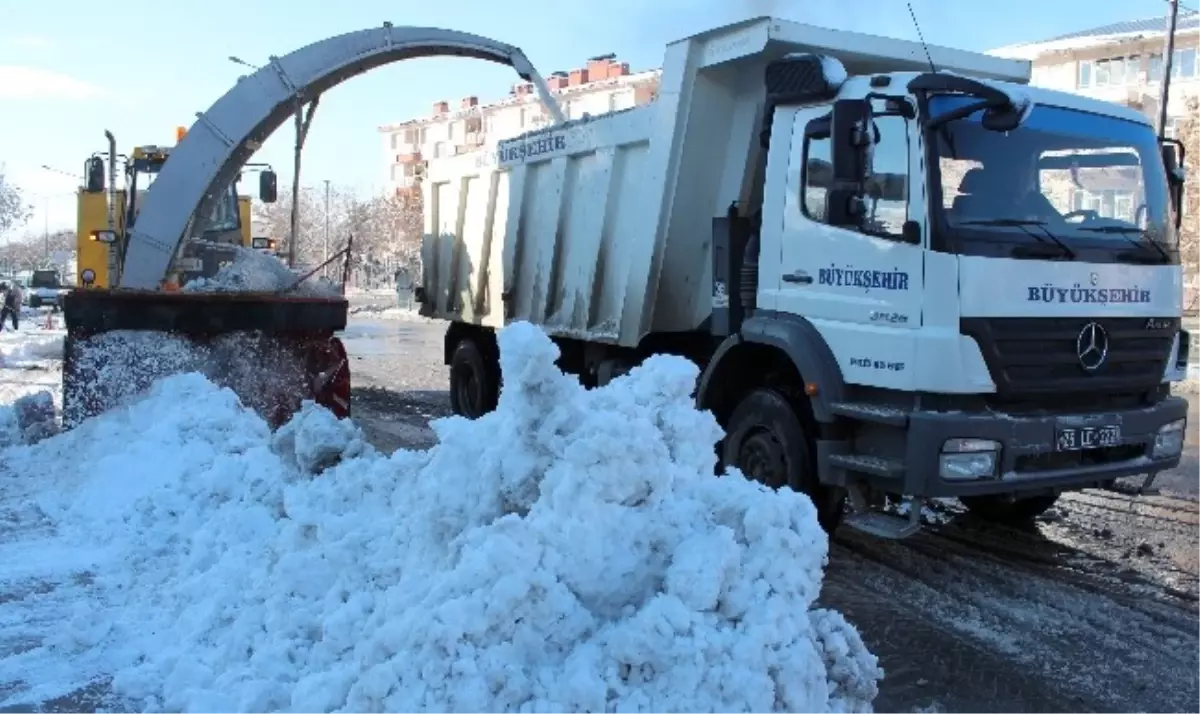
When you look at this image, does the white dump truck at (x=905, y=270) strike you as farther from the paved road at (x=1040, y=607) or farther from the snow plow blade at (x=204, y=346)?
the snow plow blade at (x=204, y=346)

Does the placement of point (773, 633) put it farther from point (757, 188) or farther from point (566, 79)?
point (566, 79)

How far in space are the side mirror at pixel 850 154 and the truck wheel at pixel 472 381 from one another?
5212 mm

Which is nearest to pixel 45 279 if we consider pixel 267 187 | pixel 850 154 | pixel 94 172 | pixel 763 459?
pixel 94 172

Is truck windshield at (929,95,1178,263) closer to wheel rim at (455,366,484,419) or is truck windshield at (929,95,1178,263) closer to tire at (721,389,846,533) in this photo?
tire at (721,389,846,533)

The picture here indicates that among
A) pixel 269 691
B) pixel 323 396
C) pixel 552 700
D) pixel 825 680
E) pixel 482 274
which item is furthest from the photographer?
pixel 482 274

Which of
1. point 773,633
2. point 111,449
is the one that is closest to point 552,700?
point 773,633

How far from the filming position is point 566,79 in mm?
68188

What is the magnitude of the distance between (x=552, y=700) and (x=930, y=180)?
10.9 feet

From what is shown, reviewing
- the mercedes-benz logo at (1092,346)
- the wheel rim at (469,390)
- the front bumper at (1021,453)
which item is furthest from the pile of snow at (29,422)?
the mercedes-benz logo at (1092,346)

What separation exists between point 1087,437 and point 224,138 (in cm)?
658

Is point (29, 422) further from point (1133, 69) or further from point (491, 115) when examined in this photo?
point (491, 115)

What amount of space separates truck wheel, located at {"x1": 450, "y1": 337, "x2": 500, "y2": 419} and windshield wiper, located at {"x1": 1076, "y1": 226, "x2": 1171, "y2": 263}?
577 cm

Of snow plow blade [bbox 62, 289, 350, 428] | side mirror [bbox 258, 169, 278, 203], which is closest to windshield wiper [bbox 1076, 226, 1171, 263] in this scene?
snow plow blade [bbox 62, 289, 350, 428]

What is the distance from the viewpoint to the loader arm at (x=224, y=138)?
826 cm
